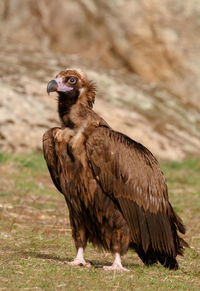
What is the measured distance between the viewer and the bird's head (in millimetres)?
6797

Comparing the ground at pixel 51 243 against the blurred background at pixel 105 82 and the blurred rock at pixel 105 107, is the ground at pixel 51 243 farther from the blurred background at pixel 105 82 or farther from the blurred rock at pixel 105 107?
the blurred rock at pixel 105 107

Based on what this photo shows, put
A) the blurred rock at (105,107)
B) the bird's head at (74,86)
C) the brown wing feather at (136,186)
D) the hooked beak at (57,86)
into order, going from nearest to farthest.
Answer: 1. the brown wing feather at (136,186)
2. the hooked beak at (57,86)
3. the bird's head at (74,86)
4. the blurred rock at (105,107)

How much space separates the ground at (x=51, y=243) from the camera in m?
5.87

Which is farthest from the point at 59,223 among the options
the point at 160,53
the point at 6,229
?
the point at 160,53

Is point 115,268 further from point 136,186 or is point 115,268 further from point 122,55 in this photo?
point 122,55

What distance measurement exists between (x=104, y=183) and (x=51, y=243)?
1906 millimetres

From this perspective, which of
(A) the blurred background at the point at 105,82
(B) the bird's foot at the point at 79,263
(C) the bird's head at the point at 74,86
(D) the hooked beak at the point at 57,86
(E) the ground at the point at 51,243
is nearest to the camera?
(E) the ground at the point at 51,243

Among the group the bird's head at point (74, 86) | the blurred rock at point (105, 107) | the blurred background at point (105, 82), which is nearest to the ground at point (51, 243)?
the blurred background at point (105, 82)

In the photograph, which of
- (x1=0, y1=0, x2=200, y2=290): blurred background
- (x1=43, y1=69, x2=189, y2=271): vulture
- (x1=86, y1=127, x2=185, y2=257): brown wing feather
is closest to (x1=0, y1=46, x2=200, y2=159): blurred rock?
(x1=0, y1=0, x2=200, y2=290): blurred background

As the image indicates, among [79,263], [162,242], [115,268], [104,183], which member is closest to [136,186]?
[104,183]

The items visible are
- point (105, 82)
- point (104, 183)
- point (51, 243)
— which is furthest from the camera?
point (105, 82)

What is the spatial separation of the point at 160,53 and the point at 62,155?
13.1 meters

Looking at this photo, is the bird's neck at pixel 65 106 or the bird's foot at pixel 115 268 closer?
the bird's foot at pixel 115 268

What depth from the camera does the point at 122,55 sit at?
63.8 ft
